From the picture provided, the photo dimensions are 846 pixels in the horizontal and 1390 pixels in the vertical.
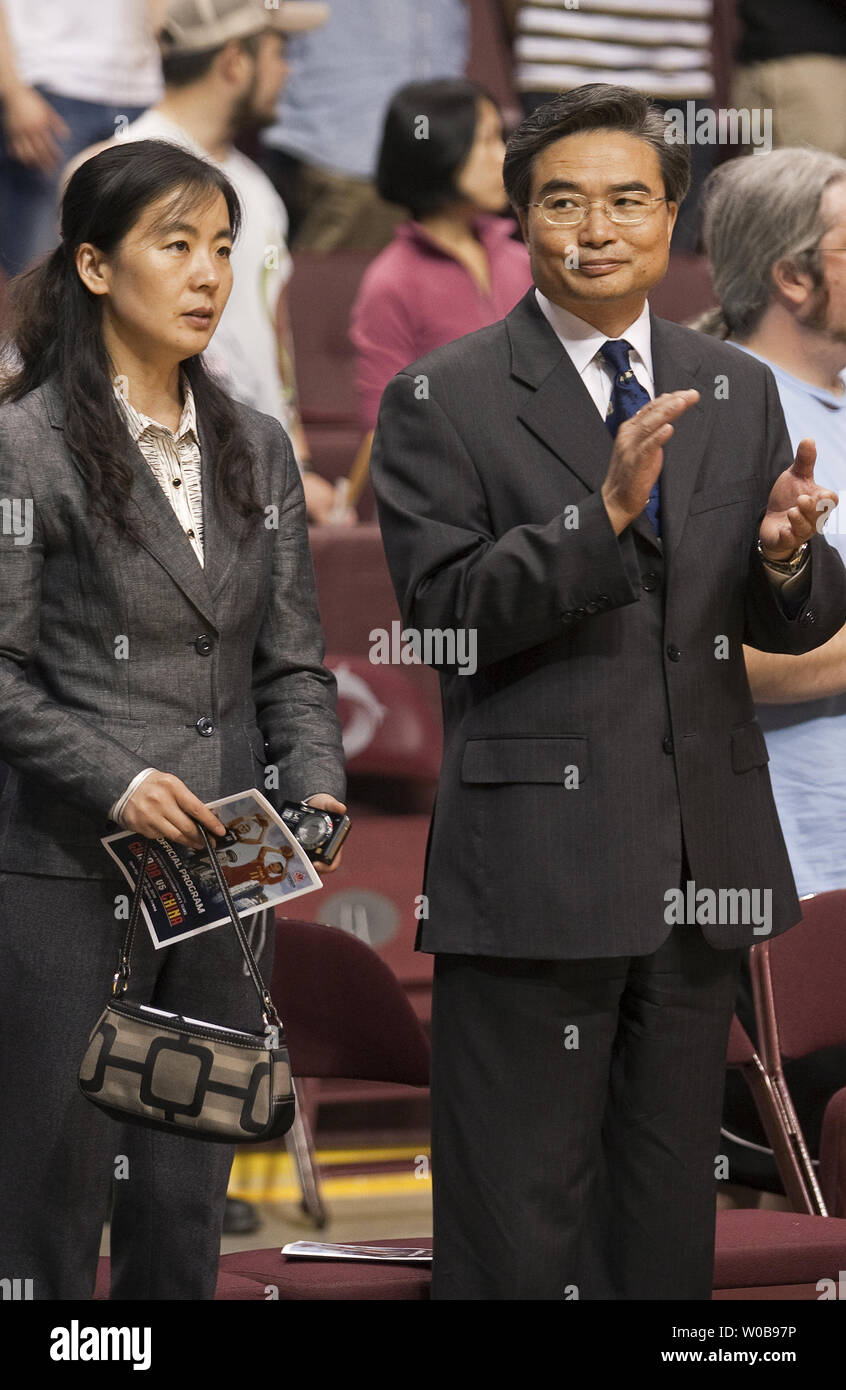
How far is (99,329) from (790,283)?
1275 mm

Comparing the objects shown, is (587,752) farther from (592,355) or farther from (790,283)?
(790,283)

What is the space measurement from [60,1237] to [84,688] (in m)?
0.63

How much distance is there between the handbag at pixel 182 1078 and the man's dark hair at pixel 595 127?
3.35ft

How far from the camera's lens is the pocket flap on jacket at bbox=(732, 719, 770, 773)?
208 centimetres

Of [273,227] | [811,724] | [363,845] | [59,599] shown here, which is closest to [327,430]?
[273,227]

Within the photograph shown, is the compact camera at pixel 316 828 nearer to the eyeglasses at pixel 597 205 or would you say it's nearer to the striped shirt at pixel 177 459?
the striped shirt at pixel 177 459

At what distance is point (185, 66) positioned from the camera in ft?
14.9

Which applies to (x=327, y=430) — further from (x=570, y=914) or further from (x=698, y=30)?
(x=570, y=914)

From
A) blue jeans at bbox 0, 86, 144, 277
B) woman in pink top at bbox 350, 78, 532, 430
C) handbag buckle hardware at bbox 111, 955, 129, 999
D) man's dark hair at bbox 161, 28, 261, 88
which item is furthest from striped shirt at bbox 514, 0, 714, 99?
handbag buckle hardware at bbox 111, 955, 129, 999

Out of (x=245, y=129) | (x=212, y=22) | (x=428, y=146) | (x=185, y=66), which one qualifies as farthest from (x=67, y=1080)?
(x=245, y=129)

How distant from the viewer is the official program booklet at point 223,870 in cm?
204

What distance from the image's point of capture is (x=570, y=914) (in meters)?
1.97

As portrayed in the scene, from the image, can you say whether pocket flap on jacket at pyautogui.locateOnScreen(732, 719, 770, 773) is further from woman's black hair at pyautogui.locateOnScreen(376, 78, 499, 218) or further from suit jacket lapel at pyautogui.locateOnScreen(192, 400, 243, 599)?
woman's black hair at pyautogui.locateOnScreen(376, 78, 499, 218)

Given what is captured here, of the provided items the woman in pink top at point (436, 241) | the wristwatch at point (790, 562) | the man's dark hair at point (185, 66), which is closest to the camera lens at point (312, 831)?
the wristwatch at point (790, 562)
